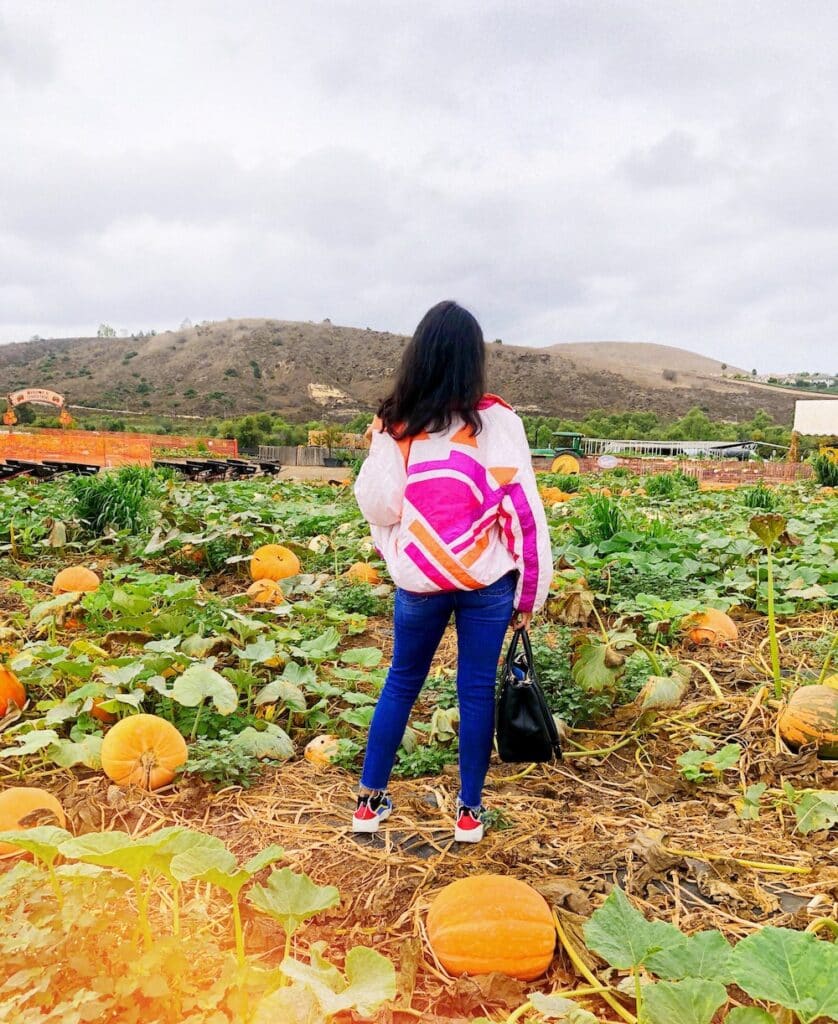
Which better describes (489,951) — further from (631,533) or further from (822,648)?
(631,533)

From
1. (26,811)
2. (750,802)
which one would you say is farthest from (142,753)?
(750,802)

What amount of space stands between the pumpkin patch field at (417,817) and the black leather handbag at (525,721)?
23 centimetres

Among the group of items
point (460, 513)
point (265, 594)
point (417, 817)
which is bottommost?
point (417, 817)

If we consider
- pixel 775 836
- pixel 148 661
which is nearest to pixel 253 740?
pixel 148 661

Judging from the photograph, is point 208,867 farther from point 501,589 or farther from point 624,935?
point 501,589

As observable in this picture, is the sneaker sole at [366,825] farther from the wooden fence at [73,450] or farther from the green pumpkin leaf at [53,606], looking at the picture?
the wooden fence at [73,450]

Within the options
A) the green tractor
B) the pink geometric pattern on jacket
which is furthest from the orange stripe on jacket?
the green tractor

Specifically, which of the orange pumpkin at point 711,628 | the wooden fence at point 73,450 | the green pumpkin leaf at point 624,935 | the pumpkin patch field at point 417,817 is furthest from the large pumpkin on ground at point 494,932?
→ the wooden fence at point 73,450

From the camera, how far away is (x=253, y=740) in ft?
7.99

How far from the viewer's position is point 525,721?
2039mm

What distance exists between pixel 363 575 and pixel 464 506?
9.25 feet

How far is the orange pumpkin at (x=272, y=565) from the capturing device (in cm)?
471

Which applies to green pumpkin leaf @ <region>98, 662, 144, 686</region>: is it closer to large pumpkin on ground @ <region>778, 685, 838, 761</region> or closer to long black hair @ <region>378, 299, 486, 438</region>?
long black hair @ <region>378, 299, 486, 438</region>

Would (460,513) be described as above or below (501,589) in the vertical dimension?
above
